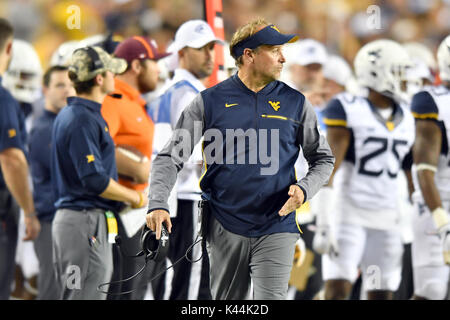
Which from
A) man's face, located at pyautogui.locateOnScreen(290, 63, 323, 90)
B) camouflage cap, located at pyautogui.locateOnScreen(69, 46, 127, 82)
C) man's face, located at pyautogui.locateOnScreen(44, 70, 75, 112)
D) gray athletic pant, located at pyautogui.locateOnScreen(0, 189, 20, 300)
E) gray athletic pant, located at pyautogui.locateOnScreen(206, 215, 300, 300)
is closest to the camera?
gray athletic pant, located at pyautogui.locateOnScreen(206, 215, 300, 300)

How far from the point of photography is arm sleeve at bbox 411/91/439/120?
5754 millimetres

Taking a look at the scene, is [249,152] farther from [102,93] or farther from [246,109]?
[102,93]

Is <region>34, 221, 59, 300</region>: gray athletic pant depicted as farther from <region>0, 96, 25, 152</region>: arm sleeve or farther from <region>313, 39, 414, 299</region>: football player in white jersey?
<region>313, 39, 414, 299</region>: football player in white jersey

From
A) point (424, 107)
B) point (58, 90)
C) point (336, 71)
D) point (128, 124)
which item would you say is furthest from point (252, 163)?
point (336, 71)

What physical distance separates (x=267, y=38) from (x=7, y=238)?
2818 mm

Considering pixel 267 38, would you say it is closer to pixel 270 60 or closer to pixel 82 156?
pixel 270 60

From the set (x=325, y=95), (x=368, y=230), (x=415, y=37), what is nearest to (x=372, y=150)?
(x=368, y=230)

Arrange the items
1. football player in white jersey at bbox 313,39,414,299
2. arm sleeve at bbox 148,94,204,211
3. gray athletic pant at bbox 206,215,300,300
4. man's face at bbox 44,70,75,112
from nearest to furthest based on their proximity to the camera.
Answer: arm sleeve at bbox 148,94,204,211
gray athletic pant at bbox 206,215,300,300
football player in white jersey at bbox 313,39,414,299
man's face at bbox 44,70,75,112

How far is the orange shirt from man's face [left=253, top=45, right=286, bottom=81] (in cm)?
156

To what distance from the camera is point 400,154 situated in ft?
19.3

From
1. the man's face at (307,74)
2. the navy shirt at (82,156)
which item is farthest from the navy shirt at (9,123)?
the man's face at (307,74)

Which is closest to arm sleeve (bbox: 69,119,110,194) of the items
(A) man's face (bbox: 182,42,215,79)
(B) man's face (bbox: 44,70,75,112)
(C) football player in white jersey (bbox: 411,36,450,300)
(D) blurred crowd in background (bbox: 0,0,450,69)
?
(A) man's face (bbox: 182,42,215,79)

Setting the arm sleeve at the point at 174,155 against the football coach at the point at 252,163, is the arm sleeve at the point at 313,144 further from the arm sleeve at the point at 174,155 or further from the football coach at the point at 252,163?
the arm sleeve at the point at 174,155

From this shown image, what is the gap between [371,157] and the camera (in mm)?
5871
